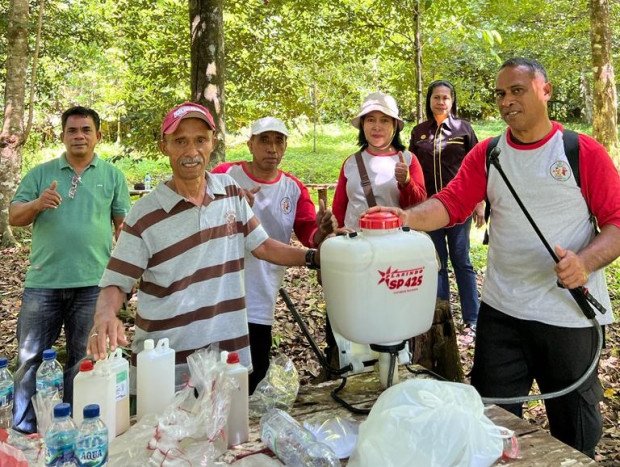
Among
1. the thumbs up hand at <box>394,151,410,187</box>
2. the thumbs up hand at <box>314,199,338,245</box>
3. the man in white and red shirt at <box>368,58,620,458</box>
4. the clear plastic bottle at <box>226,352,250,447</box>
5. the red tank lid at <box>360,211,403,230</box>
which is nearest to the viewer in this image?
the clear plastic bottle at <box>226,352,250,447</box>

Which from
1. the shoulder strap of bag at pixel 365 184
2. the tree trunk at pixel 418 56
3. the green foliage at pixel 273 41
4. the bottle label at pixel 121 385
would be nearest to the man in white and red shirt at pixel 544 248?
the shoulder strap of bag at pixel 365 184

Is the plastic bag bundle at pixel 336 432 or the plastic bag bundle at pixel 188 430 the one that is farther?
the plastic bag bundle at pixel 336 432

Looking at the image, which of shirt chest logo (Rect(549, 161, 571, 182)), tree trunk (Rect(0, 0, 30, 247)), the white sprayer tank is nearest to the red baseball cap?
the white sprayer tank

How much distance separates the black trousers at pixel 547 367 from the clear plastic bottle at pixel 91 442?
1791mm

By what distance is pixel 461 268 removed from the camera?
4.39 metres

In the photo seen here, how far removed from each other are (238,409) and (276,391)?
29cm

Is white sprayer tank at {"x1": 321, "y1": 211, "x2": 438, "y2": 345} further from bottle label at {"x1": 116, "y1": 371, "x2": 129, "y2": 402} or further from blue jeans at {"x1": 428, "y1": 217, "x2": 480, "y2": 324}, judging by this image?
blue jeans at {"x1": 428, "y1": 217, "x2": 480, "y2": 324}

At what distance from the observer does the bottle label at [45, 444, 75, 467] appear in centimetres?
124

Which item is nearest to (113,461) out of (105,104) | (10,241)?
(10,241)

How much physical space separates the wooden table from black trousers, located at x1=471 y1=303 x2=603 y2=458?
453 millimetres

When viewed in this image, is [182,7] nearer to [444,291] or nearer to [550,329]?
[444,291]

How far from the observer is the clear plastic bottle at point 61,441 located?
1234 millimetres

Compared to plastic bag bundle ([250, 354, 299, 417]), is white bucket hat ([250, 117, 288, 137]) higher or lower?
higher

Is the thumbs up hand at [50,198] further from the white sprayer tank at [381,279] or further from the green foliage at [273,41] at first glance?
the green foliage at [273,41]
